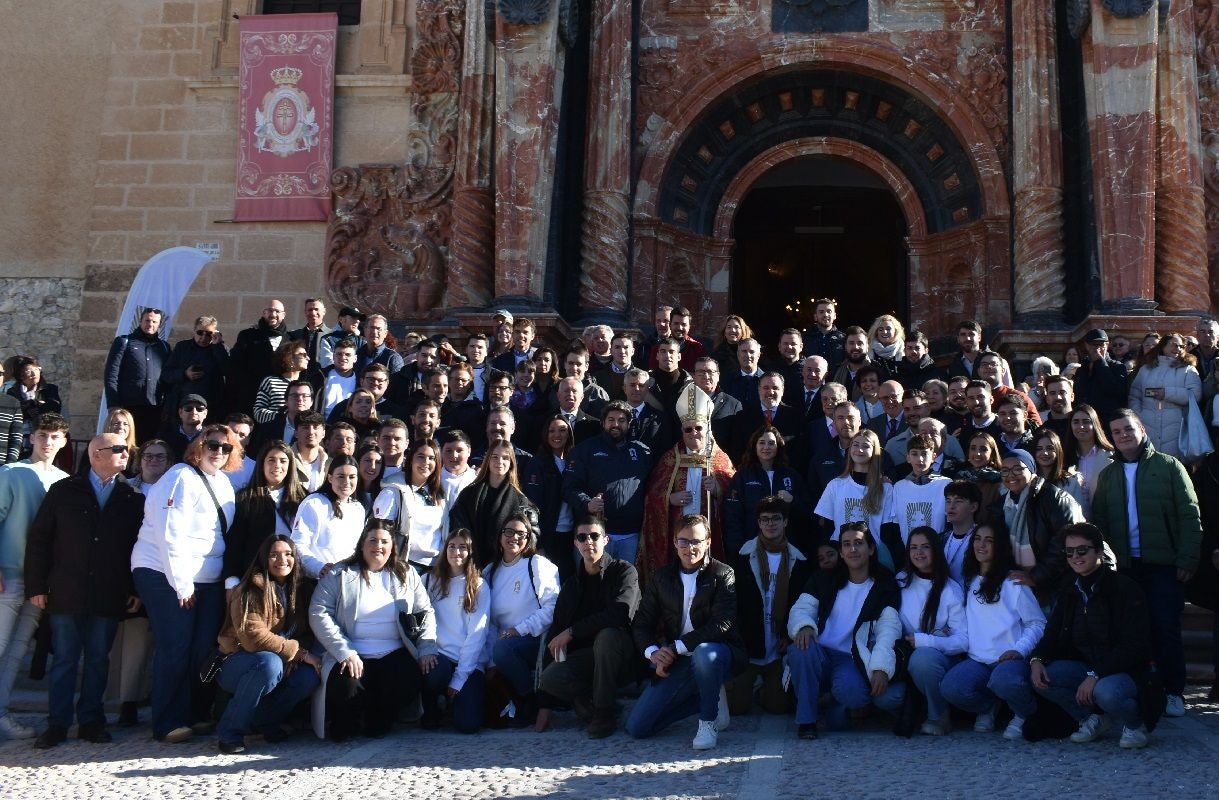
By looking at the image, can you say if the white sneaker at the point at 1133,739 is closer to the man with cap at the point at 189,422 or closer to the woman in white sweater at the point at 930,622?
the woman in white sweater at the point at 930,622

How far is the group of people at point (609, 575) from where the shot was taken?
24.5 feet

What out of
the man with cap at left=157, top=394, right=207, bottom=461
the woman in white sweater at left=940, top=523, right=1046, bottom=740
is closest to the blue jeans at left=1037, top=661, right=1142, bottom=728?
the woman in white sweater at left=940, top=523, right=1046, bottom=740

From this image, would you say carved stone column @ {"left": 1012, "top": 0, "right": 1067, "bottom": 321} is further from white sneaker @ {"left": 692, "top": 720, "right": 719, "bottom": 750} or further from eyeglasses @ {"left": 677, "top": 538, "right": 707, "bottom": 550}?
white sneaker @ {"left": 692, "top": 720, "right": 719, "bottom": 750}

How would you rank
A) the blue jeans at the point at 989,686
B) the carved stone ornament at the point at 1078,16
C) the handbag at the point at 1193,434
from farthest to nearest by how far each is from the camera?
the carved stone ornament at the point at 1078,16
the handbag at the point at 1193,434
the blue jeans at the point at 989,686

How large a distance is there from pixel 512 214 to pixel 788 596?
20.7 feet

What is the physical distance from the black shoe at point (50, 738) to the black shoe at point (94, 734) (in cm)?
10

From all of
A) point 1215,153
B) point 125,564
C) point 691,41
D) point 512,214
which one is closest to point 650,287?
point 512,214

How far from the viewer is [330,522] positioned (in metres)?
7.96

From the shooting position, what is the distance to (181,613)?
7625mm

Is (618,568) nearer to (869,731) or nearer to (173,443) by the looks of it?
(869,731)

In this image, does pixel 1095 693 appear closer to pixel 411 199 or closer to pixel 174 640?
pixel 174 640

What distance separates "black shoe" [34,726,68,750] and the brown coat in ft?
3.05

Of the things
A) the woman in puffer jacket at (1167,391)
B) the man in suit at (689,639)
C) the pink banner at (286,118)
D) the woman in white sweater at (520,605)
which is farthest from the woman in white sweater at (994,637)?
the pink banner at (286,118)

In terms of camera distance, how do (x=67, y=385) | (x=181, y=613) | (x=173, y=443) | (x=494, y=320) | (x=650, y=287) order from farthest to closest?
(x=67, y=385) < (x=650, y=287) < (x=494, y=320) < (x=173, y=443) < (x=181, y=613)
